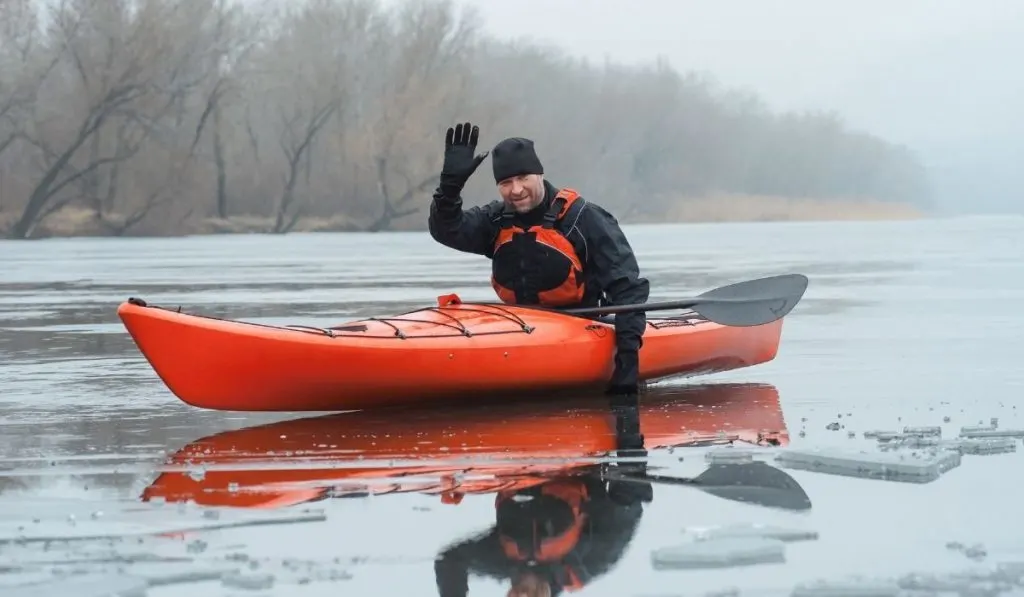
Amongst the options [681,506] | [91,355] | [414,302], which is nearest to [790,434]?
[681,506]

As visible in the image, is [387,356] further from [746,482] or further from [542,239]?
[746,482]

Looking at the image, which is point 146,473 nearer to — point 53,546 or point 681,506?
point 53,546

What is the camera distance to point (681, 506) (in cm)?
448

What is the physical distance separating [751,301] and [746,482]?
3.22 metres

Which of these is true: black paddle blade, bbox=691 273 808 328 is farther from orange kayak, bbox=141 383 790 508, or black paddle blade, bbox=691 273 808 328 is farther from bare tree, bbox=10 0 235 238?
bare tree, bbox=10 0 235 238

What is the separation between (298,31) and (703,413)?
153 ft

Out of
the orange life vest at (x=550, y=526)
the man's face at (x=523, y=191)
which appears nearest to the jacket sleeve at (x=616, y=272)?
the man's face at (x=523, y=191)

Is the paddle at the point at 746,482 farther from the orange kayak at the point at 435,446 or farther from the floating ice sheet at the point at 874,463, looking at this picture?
the orange kayak at the point at 435,446

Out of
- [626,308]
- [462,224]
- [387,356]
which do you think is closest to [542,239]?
[462,224]

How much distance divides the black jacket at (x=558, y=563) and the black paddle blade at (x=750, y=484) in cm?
33

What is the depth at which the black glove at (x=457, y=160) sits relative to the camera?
696cm

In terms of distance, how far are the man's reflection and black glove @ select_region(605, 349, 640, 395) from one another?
2.18m

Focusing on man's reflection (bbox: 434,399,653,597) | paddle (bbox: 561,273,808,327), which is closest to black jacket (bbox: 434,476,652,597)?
man's reflection (bbox: 434,399,653,597)

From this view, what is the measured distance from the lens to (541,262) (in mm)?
7289
